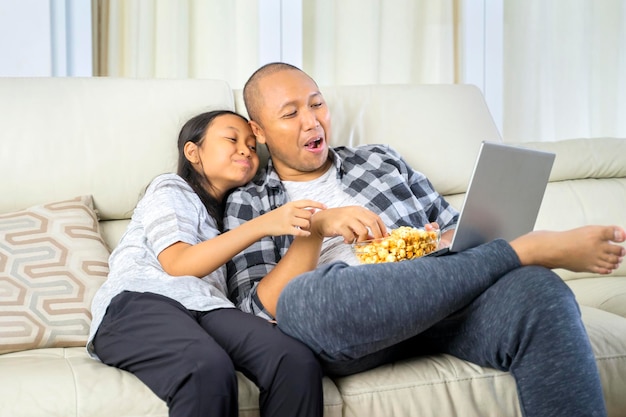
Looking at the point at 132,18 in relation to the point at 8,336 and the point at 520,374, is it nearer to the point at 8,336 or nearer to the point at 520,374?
the point at 8,336

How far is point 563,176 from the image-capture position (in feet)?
7.80

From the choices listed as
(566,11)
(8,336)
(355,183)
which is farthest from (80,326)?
(566,11)

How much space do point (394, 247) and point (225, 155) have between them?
0.53 metres

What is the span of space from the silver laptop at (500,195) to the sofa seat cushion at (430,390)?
0.71 ft

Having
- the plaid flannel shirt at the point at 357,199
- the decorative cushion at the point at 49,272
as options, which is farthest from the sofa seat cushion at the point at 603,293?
the decorative cushion at the point at 49,272

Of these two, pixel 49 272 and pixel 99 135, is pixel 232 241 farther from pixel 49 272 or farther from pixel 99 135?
pixel 99 135

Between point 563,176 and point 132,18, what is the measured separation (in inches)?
60.5

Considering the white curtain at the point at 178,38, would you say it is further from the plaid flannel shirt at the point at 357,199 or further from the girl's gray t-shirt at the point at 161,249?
the girl's gray t-shirt at the point at 161,249

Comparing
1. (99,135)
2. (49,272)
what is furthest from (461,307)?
(99,135)

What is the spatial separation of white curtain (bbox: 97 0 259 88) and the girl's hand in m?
1.57

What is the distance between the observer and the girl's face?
6.01 ft

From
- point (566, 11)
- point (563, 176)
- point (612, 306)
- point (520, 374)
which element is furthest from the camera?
point (566, 11)

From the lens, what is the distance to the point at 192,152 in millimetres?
1871

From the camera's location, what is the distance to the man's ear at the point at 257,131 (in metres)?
1.95
